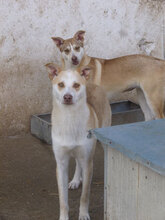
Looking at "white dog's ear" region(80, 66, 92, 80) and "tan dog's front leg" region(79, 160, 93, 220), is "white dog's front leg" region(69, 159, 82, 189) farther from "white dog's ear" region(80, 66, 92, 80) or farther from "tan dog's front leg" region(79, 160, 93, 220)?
"white dog's ear" region(80, 66, 92, 80)

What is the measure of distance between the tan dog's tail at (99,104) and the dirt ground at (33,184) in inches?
28.7

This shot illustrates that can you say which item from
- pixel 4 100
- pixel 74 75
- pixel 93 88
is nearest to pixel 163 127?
pixel 74 75

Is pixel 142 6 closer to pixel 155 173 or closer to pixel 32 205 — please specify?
pixel 32 205

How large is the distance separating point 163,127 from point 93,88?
4.45ft

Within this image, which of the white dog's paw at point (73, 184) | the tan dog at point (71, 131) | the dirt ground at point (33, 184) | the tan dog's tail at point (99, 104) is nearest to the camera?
the tan dog at point (71, 131)

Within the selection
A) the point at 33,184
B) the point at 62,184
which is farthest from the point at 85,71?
the point at 33,184

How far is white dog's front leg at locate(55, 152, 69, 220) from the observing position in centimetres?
361

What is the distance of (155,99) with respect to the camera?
224 inches

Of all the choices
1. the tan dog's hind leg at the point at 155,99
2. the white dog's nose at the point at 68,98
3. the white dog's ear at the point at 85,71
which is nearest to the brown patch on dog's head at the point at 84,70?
the white dog's ear at the point at 85,71

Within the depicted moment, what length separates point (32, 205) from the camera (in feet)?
13.2

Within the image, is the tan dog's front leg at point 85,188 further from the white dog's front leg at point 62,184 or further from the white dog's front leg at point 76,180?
the white dog's front leg at point 76,180

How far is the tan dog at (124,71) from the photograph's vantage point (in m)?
5.61

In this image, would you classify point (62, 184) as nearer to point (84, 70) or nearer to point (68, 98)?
point (68, 98)

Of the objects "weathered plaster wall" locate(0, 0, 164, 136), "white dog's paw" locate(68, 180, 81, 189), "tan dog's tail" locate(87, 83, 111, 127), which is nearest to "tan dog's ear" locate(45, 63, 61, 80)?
"tan dog's tail" locate(87, 83, 111, 127)
